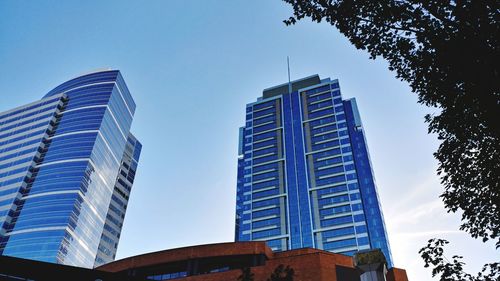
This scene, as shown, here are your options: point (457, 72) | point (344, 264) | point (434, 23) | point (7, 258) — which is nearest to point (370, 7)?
point (434, 23)

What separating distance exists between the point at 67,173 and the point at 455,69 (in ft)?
395

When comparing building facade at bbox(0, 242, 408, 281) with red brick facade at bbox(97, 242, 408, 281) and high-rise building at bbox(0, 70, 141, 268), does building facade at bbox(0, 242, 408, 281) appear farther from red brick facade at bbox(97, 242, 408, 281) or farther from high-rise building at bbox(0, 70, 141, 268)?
high-rise building at bbox(0, 70, 141, 268)

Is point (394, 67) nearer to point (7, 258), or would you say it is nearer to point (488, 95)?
point (488, 95)

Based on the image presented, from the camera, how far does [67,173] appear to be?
11319 cm

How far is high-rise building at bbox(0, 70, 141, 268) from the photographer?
341ft

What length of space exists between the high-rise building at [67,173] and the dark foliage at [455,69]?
10620 cm

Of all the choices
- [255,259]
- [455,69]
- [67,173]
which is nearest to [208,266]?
[255,259]

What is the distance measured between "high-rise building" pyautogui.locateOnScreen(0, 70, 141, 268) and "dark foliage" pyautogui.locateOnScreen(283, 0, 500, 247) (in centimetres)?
10620

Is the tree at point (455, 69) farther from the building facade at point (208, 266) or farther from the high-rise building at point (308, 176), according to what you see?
the high-rise building at point (308, 176)

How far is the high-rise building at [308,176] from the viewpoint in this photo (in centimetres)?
9725

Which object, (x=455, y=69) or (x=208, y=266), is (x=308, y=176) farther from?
(x=455, y=69)

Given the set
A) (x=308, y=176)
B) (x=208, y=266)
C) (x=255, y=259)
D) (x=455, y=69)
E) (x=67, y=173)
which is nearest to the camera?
(x=455, y=69)

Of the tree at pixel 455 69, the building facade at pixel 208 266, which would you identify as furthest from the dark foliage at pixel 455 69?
the building facade at pixel 208 266

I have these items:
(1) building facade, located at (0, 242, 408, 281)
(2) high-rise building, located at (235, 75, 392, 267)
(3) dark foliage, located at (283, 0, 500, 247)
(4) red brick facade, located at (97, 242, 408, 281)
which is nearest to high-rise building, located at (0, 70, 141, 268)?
(2) high-rise building, located at (235, 75, 392, 267)
